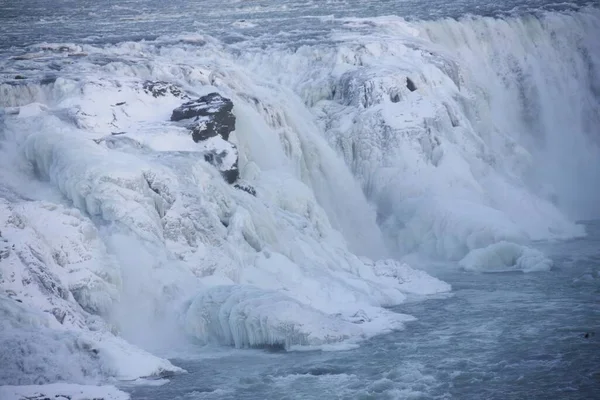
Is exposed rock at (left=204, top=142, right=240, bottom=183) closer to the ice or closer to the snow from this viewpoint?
the ice

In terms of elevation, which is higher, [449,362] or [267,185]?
[267,185]

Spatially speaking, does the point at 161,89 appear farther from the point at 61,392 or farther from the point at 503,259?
the point at 61,392

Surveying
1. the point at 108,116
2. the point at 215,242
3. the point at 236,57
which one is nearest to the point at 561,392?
the point at 215,242

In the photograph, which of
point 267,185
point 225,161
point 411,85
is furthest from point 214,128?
point 411,85

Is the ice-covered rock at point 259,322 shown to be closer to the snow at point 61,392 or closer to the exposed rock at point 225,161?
the snow at point 61,392

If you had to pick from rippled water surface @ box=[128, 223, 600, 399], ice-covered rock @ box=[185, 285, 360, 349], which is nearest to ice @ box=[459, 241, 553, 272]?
rippled water surface @ box=[128, 223, 600, 399]
